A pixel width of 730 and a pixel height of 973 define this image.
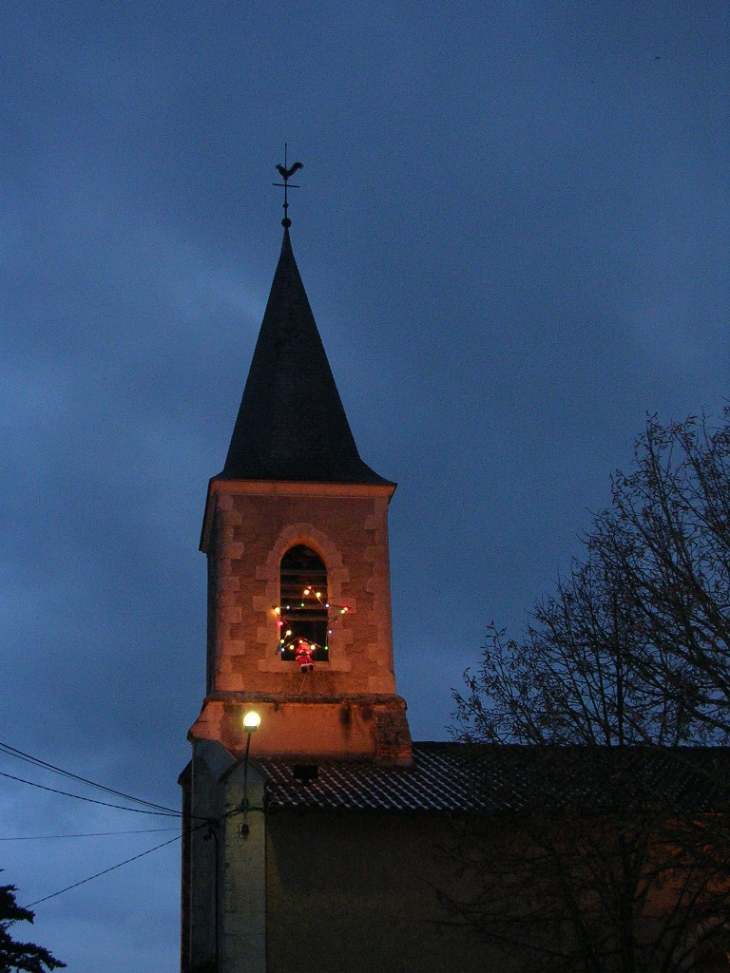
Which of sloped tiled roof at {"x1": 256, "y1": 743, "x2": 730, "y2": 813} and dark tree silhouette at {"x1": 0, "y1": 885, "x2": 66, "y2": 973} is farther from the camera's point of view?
dark tree silhouette at {"x1": 0, "y1": 885, "x2": 66, "y2": 973}

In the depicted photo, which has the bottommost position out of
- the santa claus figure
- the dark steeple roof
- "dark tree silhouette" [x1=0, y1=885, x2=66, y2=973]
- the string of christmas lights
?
"dark tree silhouette" [x1=0, y1=885, x2=66, y2=973]

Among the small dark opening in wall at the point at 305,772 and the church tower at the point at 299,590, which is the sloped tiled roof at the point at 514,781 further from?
the church tower at the point at 299,590

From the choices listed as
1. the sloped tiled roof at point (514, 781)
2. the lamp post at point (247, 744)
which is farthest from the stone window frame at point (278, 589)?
the sloped tiled roof at point (514, 781)

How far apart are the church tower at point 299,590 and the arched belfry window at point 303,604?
0.05 ft

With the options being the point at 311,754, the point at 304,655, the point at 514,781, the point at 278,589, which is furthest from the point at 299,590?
the point at 514,781

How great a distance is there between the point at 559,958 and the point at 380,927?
7.99ft

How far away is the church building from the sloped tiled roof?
0.16 feet

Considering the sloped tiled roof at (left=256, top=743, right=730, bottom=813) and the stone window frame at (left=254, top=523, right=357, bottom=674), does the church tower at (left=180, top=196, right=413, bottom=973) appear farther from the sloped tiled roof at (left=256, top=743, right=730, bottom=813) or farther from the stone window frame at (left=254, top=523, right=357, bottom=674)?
the sloped tiled roof at (left=256, top=743, right=730, bottom=813)

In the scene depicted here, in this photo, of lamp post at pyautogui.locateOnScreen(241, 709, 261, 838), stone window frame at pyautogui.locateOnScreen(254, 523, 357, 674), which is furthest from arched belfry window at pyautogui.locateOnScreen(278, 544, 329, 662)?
lamp post at pyautogui.locateOnScreen(241, 709, 261, 838)

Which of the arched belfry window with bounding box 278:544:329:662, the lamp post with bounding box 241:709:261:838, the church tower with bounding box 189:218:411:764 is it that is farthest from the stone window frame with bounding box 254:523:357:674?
the lamp post with bounding box 241:709:261:838

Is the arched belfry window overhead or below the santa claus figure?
overhead

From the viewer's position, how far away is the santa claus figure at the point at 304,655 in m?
21.2

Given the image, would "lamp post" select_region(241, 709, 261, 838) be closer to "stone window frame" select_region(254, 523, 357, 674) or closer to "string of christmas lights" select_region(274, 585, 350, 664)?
"stone window frame" select_region(254, 523, 357, 674)

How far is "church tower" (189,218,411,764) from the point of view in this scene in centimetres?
2088
